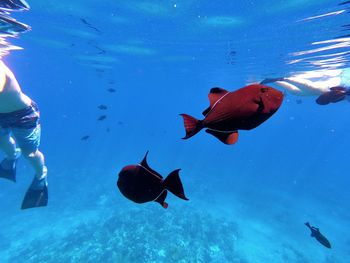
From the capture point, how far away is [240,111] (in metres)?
1.42

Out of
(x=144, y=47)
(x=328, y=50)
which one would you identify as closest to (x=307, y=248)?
(x=328, y=50)

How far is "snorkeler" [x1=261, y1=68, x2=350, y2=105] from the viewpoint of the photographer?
4457mm

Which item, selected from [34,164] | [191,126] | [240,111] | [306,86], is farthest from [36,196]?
[306,86]

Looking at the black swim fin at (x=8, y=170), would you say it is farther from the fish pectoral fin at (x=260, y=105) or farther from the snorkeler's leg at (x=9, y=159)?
the fish pectoral fin at (x=260, y=105)

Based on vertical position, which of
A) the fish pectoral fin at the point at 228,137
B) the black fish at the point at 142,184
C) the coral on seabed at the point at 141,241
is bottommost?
the coral on seabed at the point at 141,241

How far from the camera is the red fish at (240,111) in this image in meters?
1.42

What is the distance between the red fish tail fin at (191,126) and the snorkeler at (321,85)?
389 cm

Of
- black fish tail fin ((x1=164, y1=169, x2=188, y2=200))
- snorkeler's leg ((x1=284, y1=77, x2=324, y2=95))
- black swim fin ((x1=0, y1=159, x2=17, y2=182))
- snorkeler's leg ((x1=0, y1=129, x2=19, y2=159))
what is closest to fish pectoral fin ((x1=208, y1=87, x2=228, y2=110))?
black fish tail fin ((x1=164, y1=169, x2=188, y2=200))

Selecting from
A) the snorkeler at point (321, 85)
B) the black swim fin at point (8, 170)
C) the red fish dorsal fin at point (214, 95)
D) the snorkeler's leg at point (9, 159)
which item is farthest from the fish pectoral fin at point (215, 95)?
the black swim fin at point (8, 170)

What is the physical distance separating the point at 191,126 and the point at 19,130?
7.36 m

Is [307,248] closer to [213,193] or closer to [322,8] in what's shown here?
[213,193]

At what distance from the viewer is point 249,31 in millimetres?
16344

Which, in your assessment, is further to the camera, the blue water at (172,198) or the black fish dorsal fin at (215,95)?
the blue water at (172,198)

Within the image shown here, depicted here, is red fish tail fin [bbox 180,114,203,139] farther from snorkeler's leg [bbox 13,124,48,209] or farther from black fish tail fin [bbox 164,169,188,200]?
snorkeler's leg [bbox 13,124,48,209]
